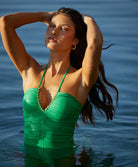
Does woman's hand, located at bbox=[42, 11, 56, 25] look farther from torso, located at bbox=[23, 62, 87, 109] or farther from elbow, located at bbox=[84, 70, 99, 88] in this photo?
elbow, located at bbox=[84, 70, 99, 88]

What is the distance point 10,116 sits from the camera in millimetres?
6727

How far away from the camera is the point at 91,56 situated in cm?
442

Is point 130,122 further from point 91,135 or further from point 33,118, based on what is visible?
point 33,118

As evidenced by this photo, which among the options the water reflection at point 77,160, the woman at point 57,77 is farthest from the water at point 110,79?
the woman at point 57,77

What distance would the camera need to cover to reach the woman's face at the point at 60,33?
4.59 metres

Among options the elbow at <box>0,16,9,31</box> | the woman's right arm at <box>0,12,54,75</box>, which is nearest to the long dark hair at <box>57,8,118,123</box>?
the woman's right arm at <box>0,12,54,75</box>

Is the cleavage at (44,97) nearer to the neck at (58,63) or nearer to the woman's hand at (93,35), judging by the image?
the neck at (58,63)

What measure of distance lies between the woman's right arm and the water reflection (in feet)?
2.95

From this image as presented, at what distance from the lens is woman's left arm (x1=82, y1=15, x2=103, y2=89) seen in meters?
4.43

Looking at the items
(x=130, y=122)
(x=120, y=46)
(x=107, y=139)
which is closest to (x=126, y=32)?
(x=120, y=46)

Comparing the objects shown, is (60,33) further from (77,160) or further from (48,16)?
(77,160)

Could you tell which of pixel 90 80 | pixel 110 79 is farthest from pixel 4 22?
pixel 110 79

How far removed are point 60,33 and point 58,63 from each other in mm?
308

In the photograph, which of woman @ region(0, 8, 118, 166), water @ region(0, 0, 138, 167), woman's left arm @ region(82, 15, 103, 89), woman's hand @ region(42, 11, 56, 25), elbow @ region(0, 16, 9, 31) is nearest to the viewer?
woman's left arm @ region(82, 15, 103, 89)
